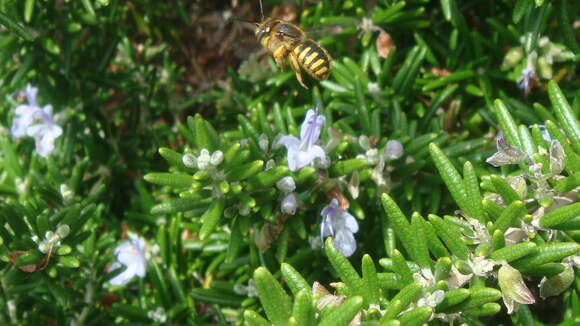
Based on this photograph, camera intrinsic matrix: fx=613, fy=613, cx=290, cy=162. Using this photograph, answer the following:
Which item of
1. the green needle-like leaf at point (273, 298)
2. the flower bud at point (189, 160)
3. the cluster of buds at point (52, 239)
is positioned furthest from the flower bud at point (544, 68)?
the cluster of buds at point (52, 239)

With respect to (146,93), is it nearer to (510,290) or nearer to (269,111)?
(269,111)

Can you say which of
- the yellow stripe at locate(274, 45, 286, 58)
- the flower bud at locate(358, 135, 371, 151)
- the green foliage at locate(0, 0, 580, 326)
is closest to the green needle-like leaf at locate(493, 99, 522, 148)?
the green foliage at locate(0, 0, 580, 326)

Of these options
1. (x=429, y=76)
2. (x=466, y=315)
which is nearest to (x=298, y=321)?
(x=466, y=315)

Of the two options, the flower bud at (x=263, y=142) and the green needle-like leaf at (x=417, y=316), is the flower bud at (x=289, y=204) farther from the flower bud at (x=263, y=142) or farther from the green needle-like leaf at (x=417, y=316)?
the green needle-like leaf at (x=417, y=316)

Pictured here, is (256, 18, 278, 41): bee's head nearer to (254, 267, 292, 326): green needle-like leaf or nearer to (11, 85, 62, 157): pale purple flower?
(11, 85, 62, 157): pale purple flower

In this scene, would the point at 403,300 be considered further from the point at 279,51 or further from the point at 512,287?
the point at 279,51

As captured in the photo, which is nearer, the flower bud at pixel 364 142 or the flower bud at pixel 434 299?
the flower bud at pixel 434 299
